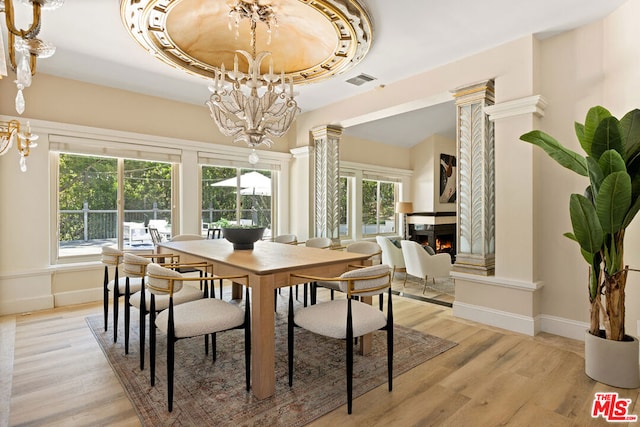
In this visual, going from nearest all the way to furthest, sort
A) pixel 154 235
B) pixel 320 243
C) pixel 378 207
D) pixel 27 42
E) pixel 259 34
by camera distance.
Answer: pixel 27 42
pixel 259 34
pixel 320 243
pixel 154 235
pixel 378 207

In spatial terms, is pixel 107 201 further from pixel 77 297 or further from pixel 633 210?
pixel 633 210

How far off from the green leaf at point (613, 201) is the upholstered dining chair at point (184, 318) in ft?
7.74

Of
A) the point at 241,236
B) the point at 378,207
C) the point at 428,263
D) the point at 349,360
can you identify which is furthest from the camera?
the point at 378,207

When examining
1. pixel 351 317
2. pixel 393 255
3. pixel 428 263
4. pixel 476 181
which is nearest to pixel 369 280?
pixel 351 317

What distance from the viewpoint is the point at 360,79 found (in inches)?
175

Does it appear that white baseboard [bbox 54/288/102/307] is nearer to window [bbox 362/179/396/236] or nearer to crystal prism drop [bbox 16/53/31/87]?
crystal prism drop [bbox 16/53/31/87]

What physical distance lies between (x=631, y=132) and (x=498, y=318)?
204cm

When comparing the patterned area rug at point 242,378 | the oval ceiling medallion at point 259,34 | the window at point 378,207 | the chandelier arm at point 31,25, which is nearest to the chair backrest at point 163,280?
the patterned area rug at point 242,378

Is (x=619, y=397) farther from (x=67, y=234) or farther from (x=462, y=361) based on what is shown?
(x=67, y=234)

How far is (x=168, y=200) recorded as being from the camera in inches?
202

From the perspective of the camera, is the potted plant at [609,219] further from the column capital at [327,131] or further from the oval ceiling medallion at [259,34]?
the column capital at [327,131]

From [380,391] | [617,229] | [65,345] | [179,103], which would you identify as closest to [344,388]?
[380,391]

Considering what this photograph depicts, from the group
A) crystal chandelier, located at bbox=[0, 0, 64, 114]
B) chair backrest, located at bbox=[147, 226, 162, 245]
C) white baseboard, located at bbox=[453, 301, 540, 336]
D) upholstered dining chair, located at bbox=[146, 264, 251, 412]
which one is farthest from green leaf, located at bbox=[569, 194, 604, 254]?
chair backrest, located at bbox=[147, 226, 162, 245]

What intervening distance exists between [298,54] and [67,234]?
3.65 metres
